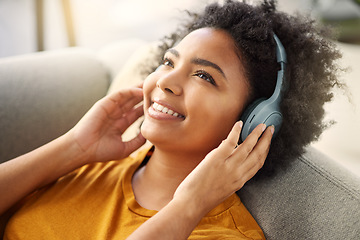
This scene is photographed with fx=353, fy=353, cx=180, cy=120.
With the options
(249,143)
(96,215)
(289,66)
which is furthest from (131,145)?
(289,66)

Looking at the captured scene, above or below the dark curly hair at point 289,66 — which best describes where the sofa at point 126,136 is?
below

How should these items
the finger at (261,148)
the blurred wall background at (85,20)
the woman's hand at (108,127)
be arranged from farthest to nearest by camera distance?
the blurred wall background at (85,20), the woman's hand at (108,127), the finger at (261,148)

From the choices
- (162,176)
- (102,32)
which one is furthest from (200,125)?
(102,32)

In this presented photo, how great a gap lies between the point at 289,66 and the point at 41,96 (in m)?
1.06

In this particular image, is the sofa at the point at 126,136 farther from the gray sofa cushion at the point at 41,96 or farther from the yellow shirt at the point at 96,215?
the yellow shirt at the point at 96,215

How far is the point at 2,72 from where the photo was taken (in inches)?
59.8

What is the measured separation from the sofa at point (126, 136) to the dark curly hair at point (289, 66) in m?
0.07

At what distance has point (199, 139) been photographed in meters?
1.08

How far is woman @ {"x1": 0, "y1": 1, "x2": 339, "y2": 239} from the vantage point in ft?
3.47

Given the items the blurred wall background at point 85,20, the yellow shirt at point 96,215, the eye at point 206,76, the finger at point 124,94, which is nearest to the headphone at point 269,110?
the eye at point 206,76

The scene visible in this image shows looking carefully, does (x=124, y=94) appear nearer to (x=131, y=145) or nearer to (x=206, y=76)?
(x=131, y=145)

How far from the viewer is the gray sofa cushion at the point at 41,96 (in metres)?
1.48

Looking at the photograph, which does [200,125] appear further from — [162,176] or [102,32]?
[102,32]

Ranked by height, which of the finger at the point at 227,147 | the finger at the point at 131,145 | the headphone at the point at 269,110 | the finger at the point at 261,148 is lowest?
the finger at the point at 131,145
